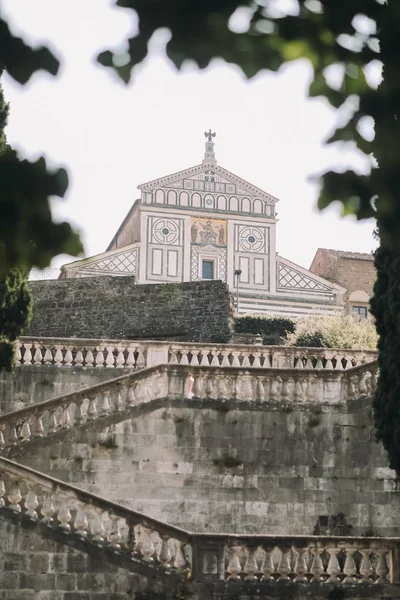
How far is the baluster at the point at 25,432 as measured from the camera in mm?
18781

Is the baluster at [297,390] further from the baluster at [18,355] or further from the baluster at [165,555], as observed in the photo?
the baluster at [18,355]

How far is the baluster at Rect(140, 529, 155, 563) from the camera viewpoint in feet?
50.6

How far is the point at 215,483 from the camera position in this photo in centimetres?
1878

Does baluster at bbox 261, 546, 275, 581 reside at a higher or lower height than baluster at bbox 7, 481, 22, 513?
lower

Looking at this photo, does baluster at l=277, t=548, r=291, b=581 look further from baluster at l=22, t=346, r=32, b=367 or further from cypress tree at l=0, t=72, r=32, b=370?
baluster at l=22, t=346, r=32, b=367

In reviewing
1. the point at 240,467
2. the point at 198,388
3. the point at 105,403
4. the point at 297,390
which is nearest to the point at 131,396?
the point at 105,403

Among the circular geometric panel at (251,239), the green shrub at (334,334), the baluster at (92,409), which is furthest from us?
the circular geometric panel at (251,239)

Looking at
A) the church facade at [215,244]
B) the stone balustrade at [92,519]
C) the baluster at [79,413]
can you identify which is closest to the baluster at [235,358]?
the baluster at [79,413]

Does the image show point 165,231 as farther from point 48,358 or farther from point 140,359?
point 48,358

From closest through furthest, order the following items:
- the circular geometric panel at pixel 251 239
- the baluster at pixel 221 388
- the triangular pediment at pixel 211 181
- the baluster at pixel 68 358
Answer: the baluster at pixel 221 388 < the baluster at pixel 68 358 < the circular geometric panel at pixel 251 239 < the triangular pediment at pixel 211 181

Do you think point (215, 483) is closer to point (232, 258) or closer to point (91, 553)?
point (91, 553)

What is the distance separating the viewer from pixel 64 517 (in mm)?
15742

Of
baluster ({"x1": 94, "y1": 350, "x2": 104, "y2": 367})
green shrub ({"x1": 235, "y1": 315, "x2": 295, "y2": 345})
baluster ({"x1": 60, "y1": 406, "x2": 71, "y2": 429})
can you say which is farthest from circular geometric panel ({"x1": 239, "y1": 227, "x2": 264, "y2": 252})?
baluster ({"x1": 60, "y1": 406, "x2": 71, "y2": 429})

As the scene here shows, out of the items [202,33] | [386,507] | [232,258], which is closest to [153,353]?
[386,507]
